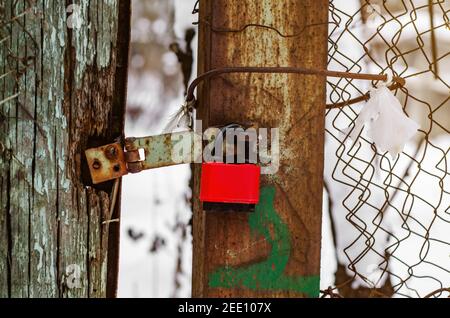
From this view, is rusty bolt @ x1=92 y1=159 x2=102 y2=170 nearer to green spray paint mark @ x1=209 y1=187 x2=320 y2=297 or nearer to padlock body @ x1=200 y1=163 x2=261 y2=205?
padlock body @ x1=200 y1=163 x2=261 y2=205

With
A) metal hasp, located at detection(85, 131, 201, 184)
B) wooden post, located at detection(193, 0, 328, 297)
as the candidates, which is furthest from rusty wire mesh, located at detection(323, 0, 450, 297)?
metal hasp, located at detection(85, 131, 201, 184)

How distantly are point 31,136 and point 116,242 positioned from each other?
32 centimetres

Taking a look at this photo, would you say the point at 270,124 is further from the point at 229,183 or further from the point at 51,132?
the point at 51,132

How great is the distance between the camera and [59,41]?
1.26 m

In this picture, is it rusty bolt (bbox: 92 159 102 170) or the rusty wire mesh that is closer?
rusty bolt (bbox: 92 159 102 170)

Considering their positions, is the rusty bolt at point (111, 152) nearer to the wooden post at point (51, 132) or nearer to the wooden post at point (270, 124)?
the wooden post at point (51, 132)

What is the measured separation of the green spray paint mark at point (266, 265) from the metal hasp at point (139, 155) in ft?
0.63

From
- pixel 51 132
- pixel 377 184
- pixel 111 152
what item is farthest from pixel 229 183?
pixel 377 184

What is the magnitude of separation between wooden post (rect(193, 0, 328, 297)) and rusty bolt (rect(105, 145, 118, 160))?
0.21 metres

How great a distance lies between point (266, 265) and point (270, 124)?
317 millimetres

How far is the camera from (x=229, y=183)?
122 centimetres

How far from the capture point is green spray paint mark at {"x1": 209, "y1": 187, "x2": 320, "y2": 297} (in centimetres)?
129
